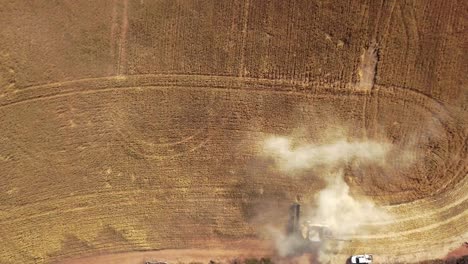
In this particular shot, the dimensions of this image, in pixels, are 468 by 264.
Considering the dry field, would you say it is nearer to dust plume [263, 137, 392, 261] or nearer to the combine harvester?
dust plume [263, 137, 392, 261]

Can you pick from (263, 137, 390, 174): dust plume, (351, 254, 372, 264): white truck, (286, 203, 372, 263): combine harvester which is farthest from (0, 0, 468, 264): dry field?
(286, 203, 372, 263): combine harvester

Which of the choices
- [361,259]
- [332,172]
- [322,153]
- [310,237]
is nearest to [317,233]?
[310,237]

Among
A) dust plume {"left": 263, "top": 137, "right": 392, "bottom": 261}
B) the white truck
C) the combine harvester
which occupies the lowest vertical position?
the white truck

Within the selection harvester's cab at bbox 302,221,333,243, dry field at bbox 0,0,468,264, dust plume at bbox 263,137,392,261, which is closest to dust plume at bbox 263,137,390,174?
dust plume at bbox 263,137,392,261

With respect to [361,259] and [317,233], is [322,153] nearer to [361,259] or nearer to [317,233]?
[317,233]

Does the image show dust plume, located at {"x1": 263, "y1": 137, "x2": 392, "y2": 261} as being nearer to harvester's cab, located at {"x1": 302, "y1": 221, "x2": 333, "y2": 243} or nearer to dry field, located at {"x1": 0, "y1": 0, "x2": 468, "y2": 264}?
harvester's cab, located at {"x1": 302, "y1": 221, "x2": 333, "y2": 243}

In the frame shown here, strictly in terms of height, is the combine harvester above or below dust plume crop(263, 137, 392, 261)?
below

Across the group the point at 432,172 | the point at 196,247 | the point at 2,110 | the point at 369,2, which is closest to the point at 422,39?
the point at 369,2

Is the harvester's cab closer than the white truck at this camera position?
No

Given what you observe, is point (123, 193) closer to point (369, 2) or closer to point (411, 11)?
point (369, 2)

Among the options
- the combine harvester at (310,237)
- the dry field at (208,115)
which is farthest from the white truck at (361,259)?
the combine harvester at (310,237)
